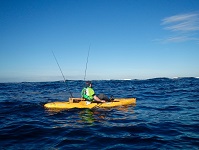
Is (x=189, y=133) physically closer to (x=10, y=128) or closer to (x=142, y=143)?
(x=142, y=143)

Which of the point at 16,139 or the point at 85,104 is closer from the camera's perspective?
the point at 16,139

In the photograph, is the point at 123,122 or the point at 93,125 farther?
the point at 123,122

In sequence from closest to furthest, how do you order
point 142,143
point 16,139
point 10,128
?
point 142,143, point 16,139, point 10,128

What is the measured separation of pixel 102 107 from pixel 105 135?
713cm

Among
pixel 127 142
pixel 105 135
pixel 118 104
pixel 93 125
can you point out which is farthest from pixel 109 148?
pixel 118 104

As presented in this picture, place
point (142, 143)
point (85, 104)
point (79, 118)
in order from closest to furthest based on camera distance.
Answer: point (142, 143)
point (79, 118)
point (85, 104)

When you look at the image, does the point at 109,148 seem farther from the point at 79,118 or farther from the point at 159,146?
the point at 79,118

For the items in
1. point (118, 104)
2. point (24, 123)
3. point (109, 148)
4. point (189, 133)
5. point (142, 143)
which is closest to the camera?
point (109, 148)

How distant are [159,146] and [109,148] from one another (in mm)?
1607

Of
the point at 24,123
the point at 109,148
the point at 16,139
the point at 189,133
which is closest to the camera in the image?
the point at 109,148

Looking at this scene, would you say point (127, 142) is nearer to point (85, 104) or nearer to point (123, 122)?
point (123, 122)

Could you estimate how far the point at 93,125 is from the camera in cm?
1039

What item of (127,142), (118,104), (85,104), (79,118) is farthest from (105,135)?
(118,104)

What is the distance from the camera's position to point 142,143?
294 inches
